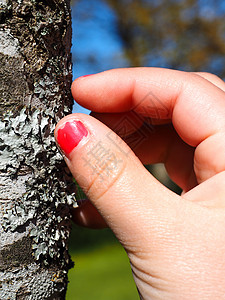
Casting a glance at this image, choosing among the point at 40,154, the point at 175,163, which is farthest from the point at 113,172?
the point at 175,163

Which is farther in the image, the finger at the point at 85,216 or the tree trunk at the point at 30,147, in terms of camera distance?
the finger at the point at 85,216

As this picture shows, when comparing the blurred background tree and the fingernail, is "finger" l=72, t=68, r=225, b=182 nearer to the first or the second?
the fingernail

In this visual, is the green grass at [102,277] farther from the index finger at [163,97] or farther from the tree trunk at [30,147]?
the tree trunk at [30,147]

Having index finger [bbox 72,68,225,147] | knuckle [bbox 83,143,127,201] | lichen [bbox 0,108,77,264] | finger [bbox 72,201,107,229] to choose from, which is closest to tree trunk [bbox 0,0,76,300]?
lichen [bbox 0,108,77,264]

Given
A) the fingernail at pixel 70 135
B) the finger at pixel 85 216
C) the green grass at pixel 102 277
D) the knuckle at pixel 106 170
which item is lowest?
the green grass at pixel 102 277

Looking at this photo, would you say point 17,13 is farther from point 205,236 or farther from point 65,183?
point 205,236

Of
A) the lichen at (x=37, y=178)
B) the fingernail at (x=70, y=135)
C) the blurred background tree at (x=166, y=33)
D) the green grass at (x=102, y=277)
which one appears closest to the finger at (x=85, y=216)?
the lichen at (x=37, y=178)

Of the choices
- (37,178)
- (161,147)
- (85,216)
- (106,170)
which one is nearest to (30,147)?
(37,178)
